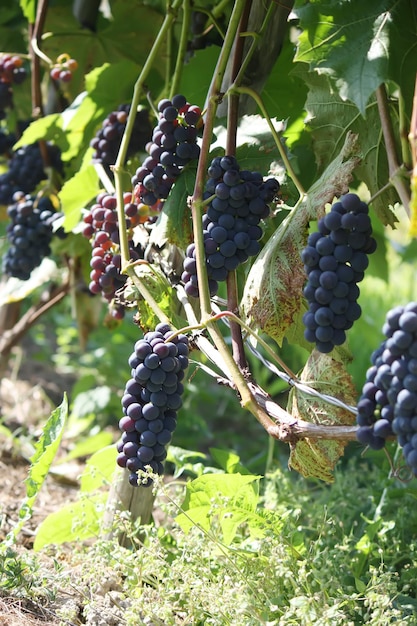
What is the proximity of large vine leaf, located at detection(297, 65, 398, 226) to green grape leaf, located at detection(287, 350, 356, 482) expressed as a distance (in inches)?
12.8

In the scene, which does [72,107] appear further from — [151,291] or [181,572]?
[181,572]

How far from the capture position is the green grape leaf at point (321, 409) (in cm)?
116

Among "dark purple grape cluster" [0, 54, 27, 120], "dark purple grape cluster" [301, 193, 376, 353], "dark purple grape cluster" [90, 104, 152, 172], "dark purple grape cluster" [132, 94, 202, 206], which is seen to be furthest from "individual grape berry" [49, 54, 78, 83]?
"dark purple grape cluster" [301, 193, 376, 353]

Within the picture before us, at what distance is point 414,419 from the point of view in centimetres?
90

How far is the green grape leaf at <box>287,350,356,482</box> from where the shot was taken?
3.82 feet

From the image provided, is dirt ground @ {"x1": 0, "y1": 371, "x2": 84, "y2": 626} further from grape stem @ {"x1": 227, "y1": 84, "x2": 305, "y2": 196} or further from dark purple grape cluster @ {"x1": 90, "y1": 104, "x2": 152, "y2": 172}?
grape stem @ {"x1": 227, "y1": 84, "x2": 305, "y2": 196}

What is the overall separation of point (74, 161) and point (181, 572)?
3.81 ft

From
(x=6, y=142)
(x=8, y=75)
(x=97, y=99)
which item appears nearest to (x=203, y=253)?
(x=97, y=99)

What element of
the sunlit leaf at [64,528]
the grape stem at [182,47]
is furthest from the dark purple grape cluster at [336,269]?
the sunlit leaf at [64,528]

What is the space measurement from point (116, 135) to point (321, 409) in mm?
864

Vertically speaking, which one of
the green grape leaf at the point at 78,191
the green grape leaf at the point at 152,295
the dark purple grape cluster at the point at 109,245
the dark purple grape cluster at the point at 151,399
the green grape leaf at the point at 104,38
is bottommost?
the dark purple grape cluster at the point at 151,399

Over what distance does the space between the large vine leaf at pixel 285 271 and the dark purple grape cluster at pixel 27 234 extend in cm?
85

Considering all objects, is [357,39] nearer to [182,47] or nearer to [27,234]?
[182,47]

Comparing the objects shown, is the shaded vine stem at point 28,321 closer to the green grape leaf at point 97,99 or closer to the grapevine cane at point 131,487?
the green grape leaf at point 97,99
